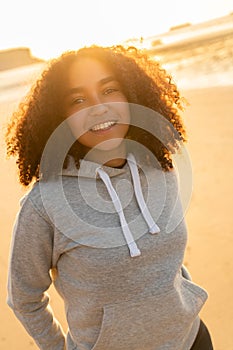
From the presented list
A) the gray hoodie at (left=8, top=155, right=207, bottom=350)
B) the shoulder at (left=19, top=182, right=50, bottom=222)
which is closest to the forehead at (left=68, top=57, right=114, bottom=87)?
the gray hoodie at (left=8, top=155, right=207, bottom=350)

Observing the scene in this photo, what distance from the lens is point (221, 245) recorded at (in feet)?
11.4

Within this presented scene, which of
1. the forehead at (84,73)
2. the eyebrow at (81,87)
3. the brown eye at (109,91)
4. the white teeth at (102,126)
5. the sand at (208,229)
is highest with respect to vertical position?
the forehead at (84,73)

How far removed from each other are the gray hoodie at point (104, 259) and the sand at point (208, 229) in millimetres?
1484

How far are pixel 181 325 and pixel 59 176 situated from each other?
59 cm

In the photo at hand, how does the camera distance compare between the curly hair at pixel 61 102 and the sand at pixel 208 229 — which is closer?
the curly hair at pixel 61 102

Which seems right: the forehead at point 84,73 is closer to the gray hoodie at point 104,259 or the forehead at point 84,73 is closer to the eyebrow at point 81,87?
the eyebrow at point 81,87

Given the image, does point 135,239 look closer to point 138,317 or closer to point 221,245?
point 138,317

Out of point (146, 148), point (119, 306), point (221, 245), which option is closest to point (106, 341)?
point (119, 306)

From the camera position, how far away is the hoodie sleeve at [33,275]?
1236 millimetres

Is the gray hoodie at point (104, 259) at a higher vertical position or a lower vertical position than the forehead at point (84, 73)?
lower

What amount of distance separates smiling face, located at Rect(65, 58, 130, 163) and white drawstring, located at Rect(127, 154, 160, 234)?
4.3 inches

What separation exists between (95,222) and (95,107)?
1.09ft

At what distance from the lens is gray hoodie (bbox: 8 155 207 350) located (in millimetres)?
1267

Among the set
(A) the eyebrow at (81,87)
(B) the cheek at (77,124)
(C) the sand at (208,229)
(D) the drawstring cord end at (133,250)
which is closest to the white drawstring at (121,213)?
(D) the drawstring cord end at (133,250)
